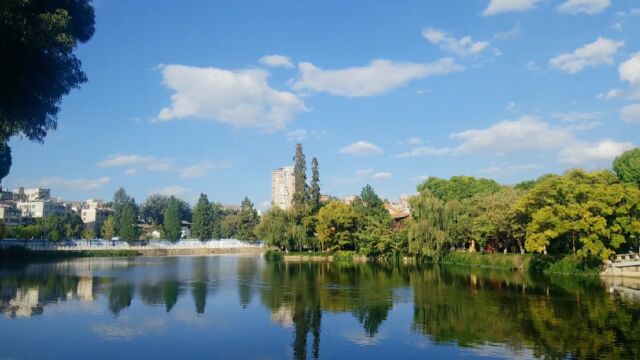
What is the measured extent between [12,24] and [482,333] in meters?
18.4

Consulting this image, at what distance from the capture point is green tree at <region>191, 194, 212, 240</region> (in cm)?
11114

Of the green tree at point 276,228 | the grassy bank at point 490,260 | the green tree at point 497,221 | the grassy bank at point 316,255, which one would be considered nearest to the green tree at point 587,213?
the grassy bank at point 490,260

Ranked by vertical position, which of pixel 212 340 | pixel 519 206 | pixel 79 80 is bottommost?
pixel 212 340

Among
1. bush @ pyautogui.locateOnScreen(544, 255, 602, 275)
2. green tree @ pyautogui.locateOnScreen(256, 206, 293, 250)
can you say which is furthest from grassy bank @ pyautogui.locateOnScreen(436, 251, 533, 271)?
green tree @ pyautogui.locateOnScreen(256, 206, 293, 250)

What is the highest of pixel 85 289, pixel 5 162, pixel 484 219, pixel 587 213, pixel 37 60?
pixel 37 60

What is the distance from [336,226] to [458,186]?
79.4 ft

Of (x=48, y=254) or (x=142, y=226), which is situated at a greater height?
(x=142, y=226)

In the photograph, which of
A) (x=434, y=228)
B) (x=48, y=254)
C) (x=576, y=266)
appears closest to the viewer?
(x=576, y=266)

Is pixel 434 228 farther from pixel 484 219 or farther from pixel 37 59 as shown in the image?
pixel 37 59

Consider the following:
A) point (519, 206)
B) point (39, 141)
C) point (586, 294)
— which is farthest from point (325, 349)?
point (519, 206)

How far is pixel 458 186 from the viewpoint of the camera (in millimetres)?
82438

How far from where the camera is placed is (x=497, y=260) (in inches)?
2003

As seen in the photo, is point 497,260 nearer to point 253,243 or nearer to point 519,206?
point 519,206

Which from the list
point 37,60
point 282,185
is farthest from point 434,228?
point 282,185
